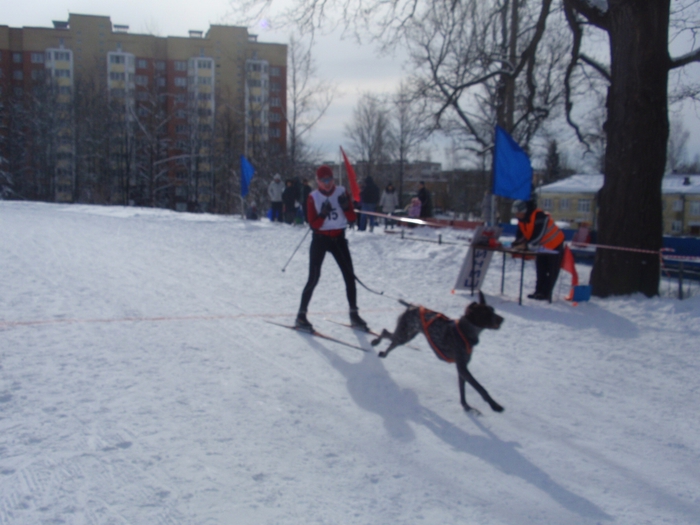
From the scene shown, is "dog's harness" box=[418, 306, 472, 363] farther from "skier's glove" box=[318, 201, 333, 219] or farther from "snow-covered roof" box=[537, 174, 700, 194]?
"snow-covered roof" box=[537, 174, 700, 194]

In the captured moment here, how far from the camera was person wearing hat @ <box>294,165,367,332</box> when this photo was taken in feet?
20.4

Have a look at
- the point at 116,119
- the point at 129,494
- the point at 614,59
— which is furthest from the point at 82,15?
the point at 129,494

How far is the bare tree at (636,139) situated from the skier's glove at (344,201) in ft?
13.9

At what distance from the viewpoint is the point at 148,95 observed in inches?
1992

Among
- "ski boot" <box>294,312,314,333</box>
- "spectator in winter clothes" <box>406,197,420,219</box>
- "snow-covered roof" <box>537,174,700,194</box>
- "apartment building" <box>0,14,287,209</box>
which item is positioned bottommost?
"ski boot" <box>294,312,314,333</box>

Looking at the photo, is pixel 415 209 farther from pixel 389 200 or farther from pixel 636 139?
pixel 636 139

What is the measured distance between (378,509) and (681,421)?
106 inches

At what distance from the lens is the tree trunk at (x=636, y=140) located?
7.96 metres

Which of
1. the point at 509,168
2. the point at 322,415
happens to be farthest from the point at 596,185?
the point at 322,415

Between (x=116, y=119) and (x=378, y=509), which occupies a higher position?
(x=116, y=119)

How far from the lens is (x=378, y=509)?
2916mm

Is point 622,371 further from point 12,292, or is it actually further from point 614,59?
point 12,292

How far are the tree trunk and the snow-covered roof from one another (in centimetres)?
4262

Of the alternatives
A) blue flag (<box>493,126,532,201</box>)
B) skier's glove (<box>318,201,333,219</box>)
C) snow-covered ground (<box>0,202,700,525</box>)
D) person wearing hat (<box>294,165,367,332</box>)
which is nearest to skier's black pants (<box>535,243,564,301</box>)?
snow-covered ground (<box>0,202,700,525</box>)
